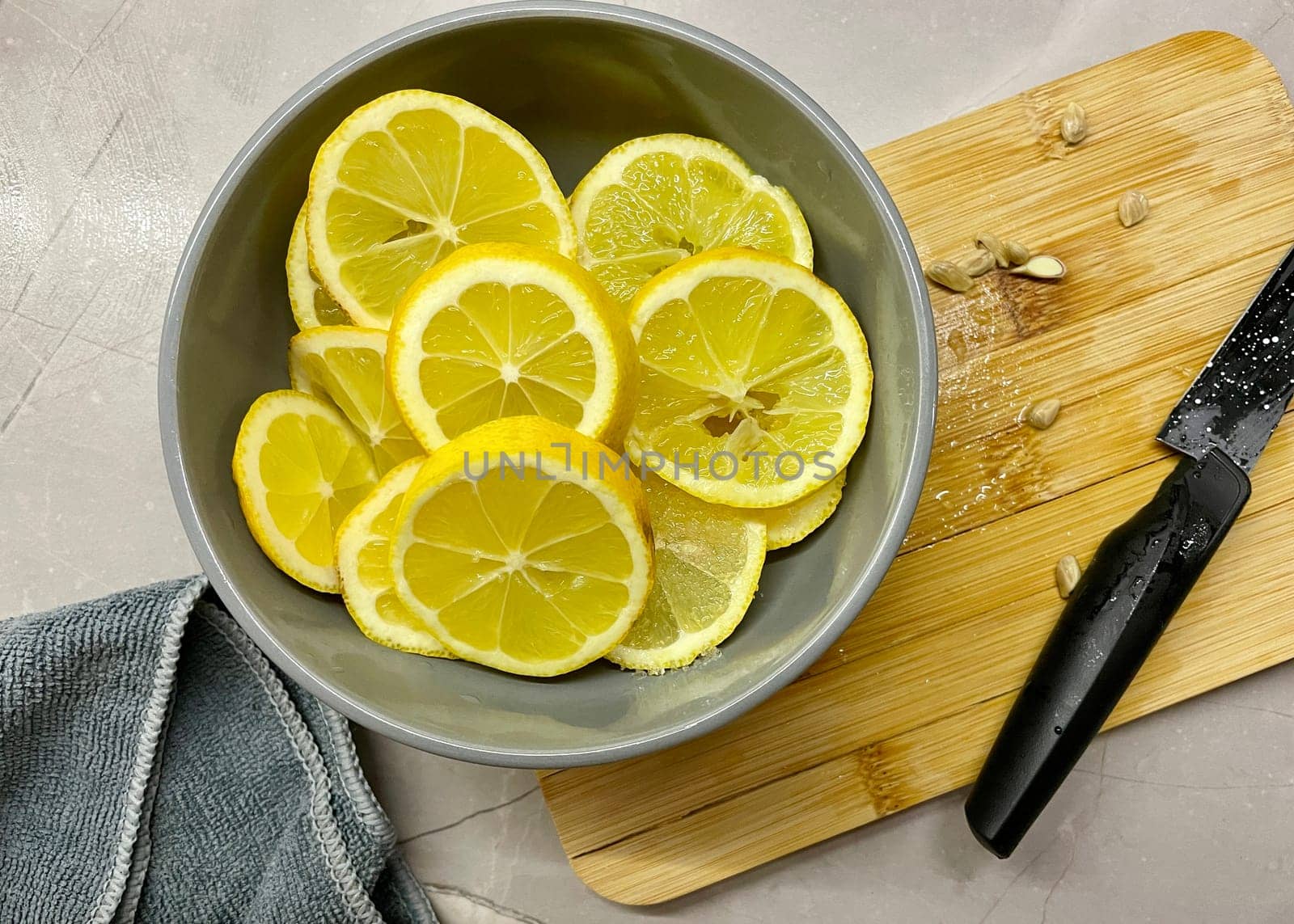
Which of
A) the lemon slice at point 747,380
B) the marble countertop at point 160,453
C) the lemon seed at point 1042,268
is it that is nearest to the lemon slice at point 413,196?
the lemon slice at point 747,380

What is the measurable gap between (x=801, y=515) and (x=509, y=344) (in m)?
0.37

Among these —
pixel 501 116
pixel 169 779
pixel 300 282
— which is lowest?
pixel 169 779

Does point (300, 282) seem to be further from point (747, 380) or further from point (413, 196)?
point (747, 380)

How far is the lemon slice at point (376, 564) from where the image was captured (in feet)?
3.22

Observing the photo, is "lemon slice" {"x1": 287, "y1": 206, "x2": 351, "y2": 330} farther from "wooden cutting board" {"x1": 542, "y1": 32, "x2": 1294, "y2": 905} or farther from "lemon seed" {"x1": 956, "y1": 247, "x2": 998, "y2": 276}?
"lemon seed" {"x1": 956, "y1": 247, "x2": 998, "y2": 276}

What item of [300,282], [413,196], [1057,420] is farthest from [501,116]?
[1057,420]

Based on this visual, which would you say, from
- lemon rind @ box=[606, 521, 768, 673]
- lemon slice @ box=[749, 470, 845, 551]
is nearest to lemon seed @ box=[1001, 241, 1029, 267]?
lemon slice @ box=[749, 470, 845, 551]

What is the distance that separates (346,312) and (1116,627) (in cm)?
93

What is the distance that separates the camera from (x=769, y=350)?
996 millimetres

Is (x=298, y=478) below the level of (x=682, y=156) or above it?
below

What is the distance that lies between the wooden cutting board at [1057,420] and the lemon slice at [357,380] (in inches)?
18.1

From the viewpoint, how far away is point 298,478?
3.30ft

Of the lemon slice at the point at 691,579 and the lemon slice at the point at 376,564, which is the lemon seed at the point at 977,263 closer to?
the lemon slice at the point at 691,579

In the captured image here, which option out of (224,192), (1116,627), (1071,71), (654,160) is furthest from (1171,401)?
(224,192)
